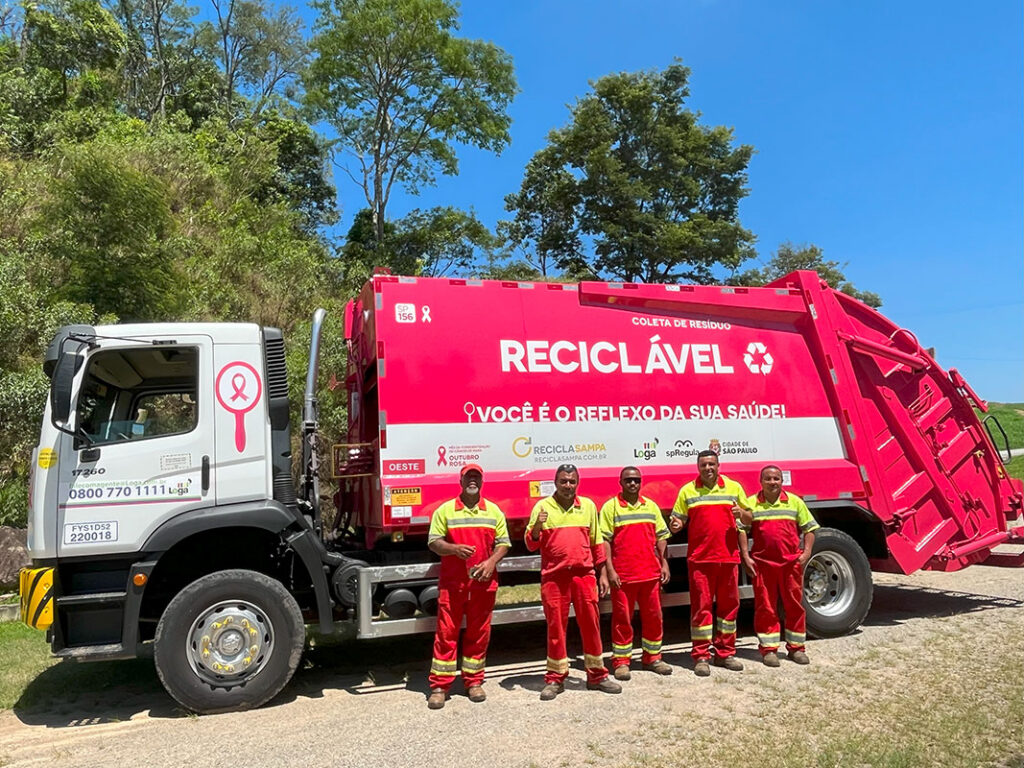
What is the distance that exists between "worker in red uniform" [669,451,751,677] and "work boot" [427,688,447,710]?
2.00 m

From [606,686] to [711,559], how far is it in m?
1.29

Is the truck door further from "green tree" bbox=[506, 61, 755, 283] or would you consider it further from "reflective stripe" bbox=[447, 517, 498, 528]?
"green tree" bbox=[506, 61, 755, 283]

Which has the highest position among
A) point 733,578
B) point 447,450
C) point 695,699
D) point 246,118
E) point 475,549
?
point 246,118

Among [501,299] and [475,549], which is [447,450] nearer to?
[475,549]

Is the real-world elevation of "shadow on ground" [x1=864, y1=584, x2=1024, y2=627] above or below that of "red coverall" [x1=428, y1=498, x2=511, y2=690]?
below

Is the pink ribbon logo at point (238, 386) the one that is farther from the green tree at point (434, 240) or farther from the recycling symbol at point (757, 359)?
the green tree at point (434, 240)

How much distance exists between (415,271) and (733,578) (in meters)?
21.1

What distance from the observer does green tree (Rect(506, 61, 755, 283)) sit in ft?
92.0

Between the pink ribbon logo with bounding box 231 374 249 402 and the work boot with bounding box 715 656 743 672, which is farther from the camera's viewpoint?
the work boot with bounding box 715 656 743 672

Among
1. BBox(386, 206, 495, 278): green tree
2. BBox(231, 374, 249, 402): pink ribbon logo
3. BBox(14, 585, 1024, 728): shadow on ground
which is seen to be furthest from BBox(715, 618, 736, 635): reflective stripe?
BBox(386, 206, 495, 278): green tree

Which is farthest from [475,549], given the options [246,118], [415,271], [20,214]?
[246,118]

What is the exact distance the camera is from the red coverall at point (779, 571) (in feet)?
19.2

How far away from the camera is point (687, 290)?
21.3 ft

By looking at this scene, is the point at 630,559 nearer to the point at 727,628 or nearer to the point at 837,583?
the point at 727,628
